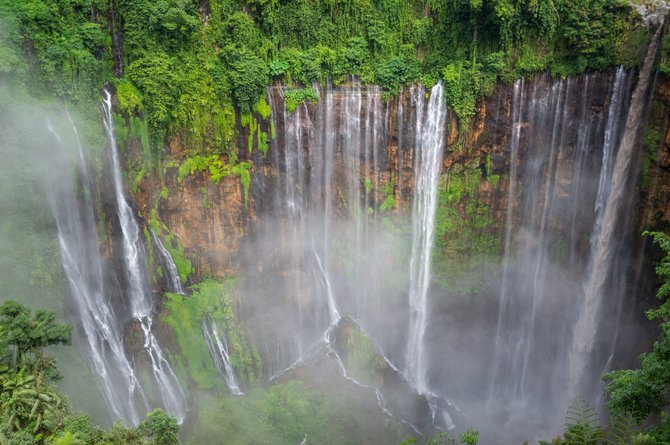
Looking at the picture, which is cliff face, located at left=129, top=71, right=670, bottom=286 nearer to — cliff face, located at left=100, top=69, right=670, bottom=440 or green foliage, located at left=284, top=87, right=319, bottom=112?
cliff face, located at left=100, top=69, right=670, bottom=440

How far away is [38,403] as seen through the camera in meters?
9.95

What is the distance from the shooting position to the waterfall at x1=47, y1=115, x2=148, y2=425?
49.4ft

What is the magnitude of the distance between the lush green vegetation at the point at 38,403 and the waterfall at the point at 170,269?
5870 millimetres

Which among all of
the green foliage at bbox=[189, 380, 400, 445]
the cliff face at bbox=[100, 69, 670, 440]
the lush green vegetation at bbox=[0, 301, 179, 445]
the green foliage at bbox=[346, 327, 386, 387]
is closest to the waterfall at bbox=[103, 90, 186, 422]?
the cliff face at bbox=[100, 69, 670, 440]

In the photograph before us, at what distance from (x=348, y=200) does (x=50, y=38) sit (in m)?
10.0

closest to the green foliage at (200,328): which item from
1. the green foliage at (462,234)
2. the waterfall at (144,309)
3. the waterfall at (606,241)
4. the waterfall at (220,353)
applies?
the waterfall at (220,353)

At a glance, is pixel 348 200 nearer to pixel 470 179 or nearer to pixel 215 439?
pixel 470 179

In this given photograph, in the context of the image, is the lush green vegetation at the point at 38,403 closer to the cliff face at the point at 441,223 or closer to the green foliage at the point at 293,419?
the green foliage at the point at 293,419

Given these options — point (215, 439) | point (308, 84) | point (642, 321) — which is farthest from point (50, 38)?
point (642, 321)

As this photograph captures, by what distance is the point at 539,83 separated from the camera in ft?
54.1

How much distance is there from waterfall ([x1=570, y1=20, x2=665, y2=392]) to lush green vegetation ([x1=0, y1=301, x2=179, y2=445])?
13.6 meters

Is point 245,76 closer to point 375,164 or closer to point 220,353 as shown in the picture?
point 375,164

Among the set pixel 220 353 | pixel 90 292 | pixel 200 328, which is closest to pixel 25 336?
pixel 90 292

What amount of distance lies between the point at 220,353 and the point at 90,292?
4538mm
